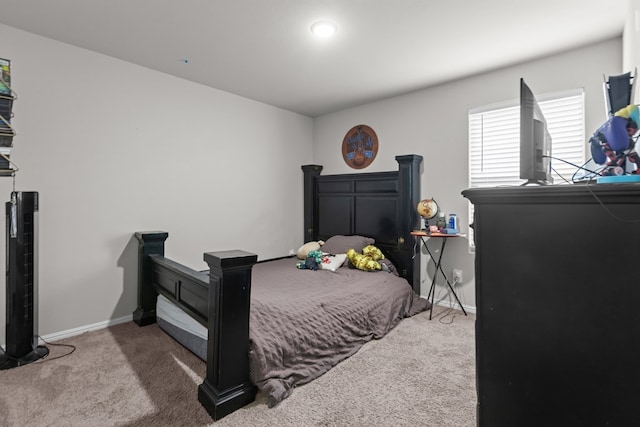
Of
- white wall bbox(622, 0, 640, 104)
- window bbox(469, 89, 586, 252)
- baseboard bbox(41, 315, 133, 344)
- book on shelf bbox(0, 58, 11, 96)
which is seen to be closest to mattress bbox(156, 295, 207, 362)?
baseboard bbox(41, 315, 133, 344)

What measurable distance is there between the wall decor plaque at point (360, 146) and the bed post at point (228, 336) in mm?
2681

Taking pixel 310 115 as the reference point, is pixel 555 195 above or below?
below

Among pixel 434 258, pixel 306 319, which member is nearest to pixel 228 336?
pixel 306 319

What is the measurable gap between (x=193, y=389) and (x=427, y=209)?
8.50 feet

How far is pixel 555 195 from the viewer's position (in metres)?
0.86

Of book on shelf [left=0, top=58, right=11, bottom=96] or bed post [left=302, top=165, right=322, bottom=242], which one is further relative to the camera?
bed post [left=302, top=165, right=322, bottom=242]

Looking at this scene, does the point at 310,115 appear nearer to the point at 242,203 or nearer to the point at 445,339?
the point at 242,203

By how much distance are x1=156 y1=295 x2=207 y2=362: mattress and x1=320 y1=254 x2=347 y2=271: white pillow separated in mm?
1484

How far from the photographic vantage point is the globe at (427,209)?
328 centimetres

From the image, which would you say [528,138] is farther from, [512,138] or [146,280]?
[146,280]

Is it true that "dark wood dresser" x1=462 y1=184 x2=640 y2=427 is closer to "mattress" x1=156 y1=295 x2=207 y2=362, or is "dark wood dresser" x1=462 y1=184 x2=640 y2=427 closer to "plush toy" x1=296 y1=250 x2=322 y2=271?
"mattress" x1=156 y1=295 x2=207 y2=362

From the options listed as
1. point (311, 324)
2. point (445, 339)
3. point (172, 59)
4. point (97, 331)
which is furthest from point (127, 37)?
point (445, 339)

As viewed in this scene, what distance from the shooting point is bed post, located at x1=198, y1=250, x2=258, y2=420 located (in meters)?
1.66

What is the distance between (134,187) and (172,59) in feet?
4.04
